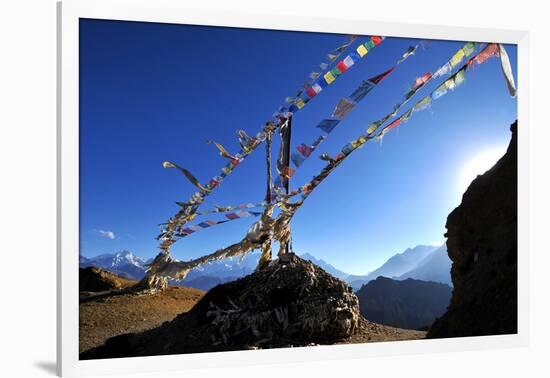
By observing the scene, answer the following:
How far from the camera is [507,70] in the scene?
5027mm

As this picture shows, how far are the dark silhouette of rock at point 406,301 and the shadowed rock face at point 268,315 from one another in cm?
24

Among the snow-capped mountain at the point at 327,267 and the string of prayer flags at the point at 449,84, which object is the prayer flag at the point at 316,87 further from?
the snow-capped mountain at the point at 327,267

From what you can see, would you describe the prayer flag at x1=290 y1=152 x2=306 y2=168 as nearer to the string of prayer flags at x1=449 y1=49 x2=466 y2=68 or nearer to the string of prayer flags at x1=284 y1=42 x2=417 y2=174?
the string of prayer flags at x1=284 y1=42 x2=417 y2=174

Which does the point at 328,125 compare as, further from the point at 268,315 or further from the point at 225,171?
the point at 268,315

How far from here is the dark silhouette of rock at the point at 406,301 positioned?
5078 mm

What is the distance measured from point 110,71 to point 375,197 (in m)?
2.01

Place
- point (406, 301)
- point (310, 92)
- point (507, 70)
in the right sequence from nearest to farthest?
point (310, 92) < point (507, 70) < point (406, 301)

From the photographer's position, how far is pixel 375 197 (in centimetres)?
488

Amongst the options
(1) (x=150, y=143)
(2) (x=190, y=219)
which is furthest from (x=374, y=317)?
(1) (x=150, y=143)

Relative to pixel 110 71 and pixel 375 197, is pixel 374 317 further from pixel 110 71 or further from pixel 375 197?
pixel 110 71

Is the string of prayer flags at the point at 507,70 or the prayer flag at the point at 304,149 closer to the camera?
the prayer flag at the point at 304,149

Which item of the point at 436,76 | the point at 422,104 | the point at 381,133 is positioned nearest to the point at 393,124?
the point at 381,133

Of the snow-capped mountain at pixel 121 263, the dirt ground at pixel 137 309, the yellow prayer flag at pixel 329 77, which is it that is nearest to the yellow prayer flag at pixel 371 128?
the yellow prayer flag at pixel 329 77

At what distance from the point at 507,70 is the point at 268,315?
2484 millimetres
